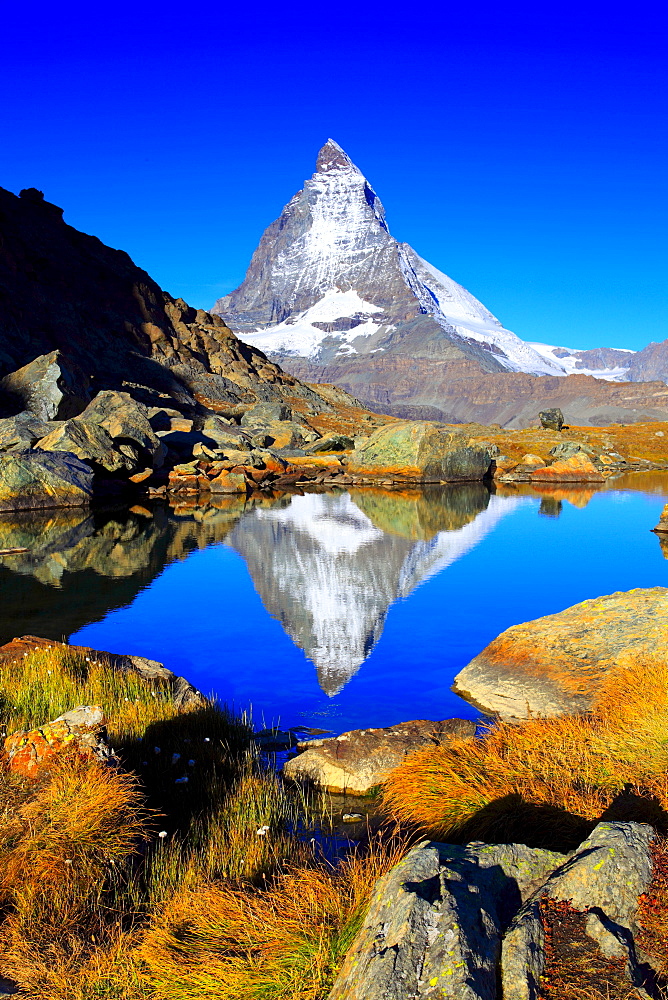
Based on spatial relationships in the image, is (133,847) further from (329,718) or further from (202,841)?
(329,718)

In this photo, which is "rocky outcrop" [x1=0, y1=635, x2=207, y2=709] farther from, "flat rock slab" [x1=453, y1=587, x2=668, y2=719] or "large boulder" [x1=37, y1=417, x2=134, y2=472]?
"large boulder" [x1=37, y1=417, x2=134, y2=472]

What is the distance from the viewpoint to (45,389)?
3812 centimetres

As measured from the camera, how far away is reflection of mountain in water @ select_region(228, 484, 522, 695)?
1291cm

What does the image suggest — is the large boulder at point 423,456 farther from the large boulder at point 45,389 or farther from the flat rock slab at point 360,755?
the flat rock slab at point 360,755

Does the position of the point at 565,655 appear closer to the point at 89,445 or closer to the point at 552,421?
the point at 89,445

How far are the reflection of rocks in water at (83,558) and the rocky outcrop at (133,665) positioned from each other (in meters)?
3.06

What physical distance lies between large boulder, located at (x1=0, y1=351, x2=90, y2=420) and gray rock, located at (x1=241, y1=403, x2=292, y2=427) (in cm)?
2158

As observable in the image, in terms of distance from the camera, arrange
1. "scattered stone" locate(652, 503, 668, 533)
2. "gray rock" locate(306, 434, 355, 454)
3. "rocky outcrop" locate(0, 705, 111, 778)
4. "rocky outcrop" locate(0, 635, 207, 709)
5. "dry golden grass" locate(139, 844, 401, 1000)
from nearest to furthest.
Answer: "dry golden grass" locate(139, 844, 401, 1000), "rocky outcrop" locate(0, 705, 111, 778), "rocky outcrop" locate(0, 635, 207, 709), "scattered stone" locate(652, 503, 668, 533), "gray rock" locate(306, 434, 355, 454)

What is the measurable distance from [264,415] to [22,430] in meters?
31.4

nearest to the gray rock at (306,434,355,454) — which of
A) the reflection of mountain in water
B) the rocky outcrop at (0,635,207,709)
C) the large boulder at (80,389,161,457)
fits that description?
the large boulder at (80,389,161,457)

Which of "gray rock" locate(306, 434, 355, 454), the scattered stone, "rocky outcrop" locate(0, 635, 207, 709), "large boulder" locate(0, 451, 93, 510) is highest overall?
"gray rock" locate(306, 434, 355, 454)

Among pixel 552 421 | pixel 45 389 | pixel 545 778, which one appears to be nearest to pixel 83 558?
pixel 545 778

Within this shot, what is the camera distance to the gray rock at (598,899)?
2977 millimetres

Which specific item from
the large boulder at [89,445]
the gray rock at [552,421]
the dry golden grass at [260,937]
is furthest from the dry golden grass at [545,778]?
the gray rock at [552,421]
